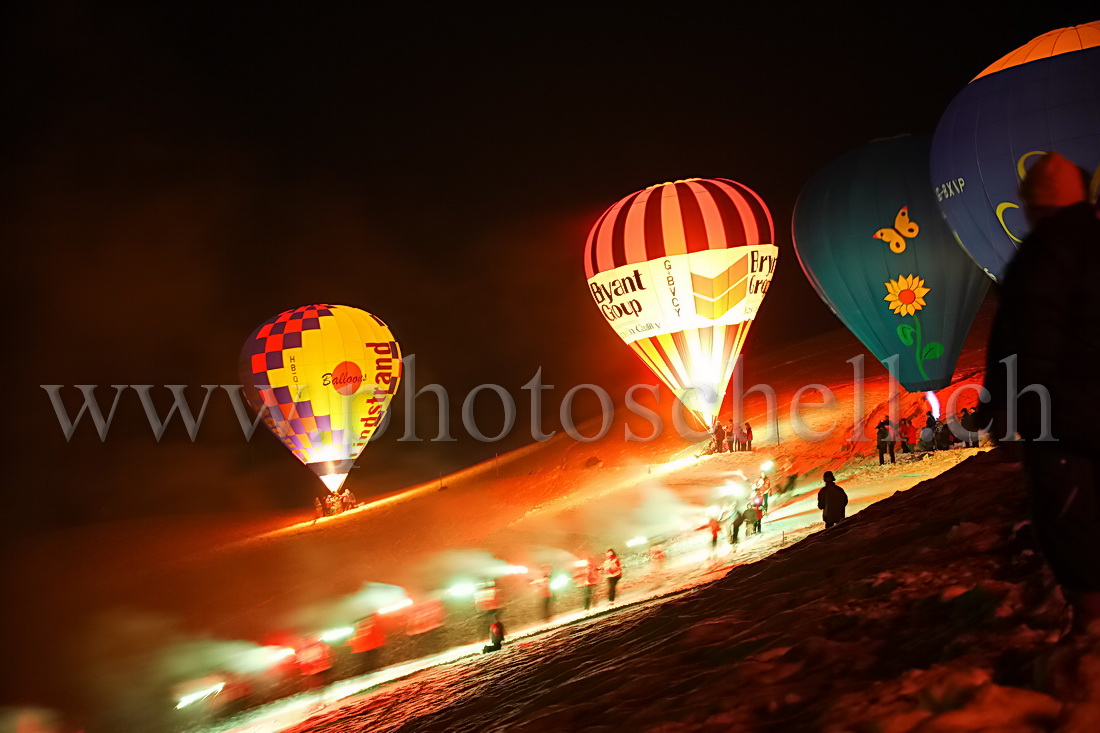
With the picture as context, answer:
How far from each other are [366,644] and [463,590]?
2618 mm

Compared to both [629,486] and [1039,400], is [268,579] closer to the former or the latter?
[629,486]

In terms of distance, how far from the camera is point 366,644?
15555mm

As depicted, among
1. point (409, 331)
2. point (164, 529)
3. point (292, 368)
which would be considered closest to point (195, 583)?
point (292, 368)

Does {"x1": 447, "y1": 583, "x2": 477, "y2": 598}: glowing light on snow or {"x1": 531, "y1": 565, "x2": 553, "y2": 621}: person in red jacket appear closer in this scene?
{"x1": 531, "y1": 565, "x2": 553, "y2": 621}: person in red jacket

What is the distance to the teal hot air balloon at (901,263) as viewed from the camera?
2173cm

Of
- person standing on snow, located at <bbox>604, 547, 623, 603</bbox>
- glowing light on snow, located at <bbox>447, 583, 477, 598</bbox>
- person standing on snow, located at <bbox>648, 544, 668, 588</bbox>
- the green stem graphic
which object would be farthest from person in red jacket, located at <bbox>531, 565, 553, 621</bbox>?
the green stem graphic

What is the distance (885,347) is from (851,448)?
7.78ft

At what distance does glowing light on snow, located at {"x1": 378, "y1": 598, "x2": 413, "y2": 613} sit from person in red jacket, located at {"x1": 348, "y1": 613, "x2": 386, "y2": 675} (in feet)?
1.86

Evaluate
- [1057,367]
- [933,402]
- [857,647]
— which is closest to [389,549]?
[933,402]

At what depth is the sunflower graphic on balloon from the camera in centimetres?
2177

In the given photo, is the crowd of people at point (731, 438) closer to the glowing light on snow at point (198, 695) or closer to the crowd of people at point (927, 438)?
the crowd of people at point (927, 438)

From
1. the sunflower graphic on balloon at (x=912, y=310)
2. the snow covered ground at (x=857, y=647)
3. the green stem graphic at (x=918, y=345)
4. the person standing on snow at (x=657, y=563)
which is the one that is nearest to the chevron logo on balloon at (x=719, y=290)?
the sunflower graphic on balloon at (x=912, y=310)

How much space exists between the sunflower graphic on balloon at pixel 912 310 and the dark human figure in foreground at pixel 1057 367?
63.3 feet

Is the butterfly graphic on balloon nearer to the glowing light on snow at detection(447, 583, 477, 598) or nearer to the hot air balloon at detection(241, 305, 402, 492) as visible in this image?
the glowing light on snow at detection(447, 583, 477, 598)
